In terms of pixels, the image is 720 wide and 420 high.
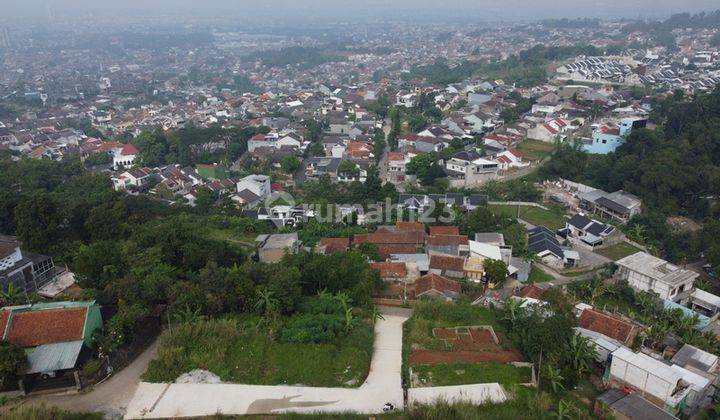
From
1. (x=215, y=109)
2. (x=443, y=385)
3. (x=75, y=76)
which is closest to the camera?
(x=443, y=385)

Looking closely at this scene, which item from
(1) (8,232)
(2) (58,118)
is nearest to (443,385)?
(1) (8,232)

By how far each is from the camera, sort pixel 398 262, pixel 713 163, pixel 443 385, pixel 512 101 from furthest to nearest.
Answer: pixel 512 101, pixel 713 163, pixel 398 262, pixel 443 385

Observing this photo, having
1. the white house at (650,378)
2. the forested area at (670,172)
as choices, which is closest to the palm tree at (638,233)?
the forested area at (670,172)

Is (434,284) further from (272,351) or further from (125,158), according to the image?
(125,158)

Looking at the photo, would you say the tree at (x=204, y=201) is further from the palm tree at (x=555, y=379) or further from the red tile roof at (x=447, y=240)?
the palm tree at (x=555, y=379)

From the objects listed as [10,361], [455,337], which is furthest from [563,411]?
[10,361]

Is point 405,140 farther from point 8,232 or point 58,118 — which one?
point 58,118
